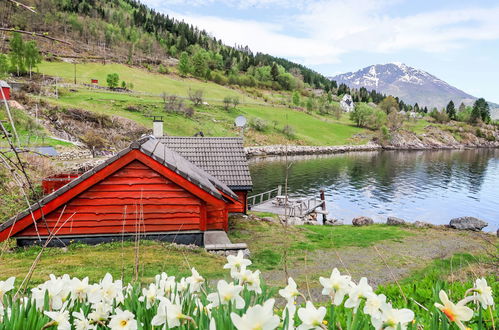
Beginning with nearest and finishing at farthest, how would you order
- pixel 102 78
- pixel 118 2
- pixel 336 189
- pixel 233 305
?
pixel 233 305 < pixel 336 189 < pixel 102 78 < pixel 118 2

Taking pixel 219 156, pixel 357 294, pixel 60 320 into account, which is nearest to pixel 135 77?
pixel 219 156

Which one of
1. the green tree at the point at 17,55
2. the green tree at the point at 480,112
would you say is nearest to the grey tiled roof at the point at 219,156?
the green tree at the point at 17,55

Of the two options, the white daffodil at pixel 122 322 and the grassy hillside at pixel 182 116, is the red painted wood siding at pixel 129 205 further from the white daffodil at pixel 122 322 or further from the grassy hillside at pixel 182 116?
the grassy hillside at pixel 182 116

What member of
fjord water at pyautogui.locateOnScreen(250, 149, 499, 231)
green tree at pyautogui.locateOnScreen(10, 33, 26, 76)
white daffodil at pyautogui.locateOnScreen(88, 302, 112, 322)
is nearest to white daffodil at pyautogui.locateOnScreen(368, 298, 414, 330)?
white daffodil at pyautogui.locateOnScreen(88, 302, 112, 322)

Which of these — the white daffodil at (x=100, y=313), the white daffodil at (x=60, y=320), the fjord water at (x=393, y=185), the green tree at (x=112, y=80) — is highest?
the green tree at (x=112, y=80)

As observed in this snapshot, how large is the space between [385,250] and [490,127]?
5709 inches

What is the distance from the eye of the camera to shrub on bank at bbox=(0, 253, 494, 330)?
1.58 metres

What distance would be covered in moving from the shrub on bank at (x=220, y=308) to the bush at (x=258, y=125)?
78.8 meters

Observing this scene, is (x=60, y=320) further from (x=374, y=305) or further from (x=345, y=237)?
(x=345, y=237)

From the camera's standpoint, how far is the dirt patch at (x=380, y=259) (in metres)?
10.9

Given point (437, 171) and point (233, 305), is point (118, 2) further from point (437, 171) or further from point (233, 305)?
point (233, 305)

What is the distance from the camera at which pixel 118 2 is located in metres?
185

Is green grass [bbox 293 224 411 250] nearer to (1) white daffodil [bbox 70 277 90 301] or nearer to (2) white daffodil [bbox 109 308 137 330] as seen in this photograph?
(1) white daffodil [bbox 70 277 90 301]

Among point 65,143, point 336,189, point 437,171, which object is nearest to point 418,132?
point 437,171
